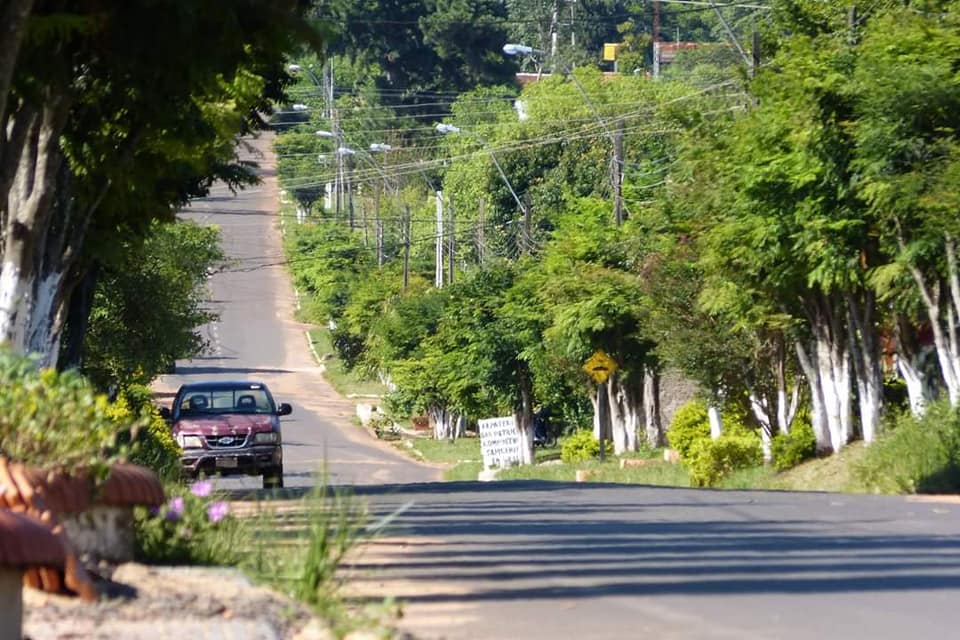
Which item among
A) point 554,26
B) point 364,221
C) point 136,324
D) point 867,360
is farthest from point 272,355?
point 867,360

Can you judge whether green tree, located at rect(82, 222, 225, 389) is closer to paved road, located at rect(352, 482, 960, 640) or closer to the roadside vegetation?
the roadside vegetation

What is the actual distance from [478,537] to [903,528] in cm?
374

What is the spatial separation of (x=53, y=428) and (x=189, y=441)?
16195 millimetres

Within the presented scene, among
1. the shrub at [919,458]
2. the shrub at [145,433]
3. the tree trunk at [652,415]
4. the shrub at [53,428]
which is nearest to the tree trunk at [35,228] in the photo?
the shrub at [145,433]

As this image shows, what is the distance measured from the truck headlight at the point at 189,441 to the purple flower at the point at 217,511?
46.7ft

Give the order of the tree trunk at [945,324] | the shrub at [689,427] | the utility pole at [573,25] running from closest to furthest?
1. the tree trunk at [945,324]
2. the shrub at [689,427]
3. the utility pole at [573,25]

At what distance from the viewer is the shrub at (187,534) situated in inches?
415

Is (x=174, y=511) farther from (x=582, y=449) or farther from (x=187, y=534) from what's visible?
(x=582, y=449)

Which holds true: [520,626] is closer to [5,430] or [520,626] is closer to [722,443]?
[5,430]

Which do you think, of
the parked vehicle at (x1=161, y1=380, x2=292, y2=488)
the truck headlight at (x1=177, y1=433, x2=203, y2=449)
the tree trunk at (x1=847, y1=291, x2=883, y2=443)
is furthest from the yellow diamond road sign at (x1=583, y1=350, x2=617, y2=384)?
the truck headlight at (x1=177, y1=433, x2=203, y2=449)

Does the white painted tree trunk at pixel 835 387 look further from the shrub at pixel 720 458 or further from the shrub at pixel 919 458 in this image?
the shrub at pixel 919 458

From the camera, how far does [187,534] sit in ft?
35.5

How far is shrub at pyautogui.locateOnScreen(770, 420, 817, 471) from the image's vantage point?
31266 mm

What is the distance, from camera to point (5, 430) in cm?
935
